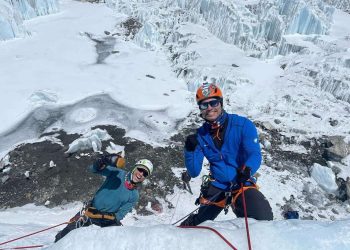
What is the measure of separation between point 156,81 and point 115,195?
1230cm

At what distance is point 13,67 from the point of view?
17781 millimetres

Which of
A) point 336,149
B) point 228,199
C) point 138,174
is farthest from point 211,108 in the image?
point 336,149

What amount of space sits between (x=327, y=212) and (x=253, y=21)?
11960mm

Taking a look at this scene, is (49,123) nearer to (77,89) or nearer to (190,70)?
(77,89)

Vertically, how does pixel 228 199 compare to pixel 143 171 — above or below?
below

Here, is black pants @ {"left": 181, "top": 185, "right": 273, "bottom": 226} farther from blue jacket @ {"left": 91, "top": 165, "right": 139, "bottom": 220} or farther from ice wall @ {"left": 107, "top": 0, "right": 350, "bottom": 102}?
ice wall @ {"left": 107, "top": 0, "right": 350, "bottom": 102}

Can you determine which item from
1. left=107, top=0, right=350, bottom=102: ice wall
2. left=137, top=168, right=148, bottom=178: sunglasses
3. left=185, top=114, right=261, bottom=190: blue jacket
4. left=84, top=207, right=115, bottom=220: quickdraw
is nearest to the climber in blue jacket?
left=185, top=114, right=261, bottom=190: blue jacket

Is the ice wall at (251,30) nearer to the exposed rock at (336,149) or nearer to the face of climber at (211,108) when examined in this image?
the exposed rock at (336,149)

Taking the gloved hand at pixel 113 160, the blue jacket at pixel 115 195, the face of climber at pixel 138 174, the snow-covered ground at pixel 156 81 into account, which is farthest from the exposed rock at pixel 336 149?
the gloved hand at pixel 113 160

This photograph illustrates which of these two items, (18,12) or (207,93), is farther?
(18,12)

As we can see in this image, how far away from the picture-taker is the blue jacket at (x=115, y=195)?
239 inches

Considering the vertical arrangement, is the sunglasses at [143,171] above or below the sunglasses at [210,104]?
below

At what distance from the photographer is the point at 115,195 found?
19.9 ft

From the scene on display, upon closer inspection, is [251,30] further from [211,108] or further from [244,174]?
[244,174]
